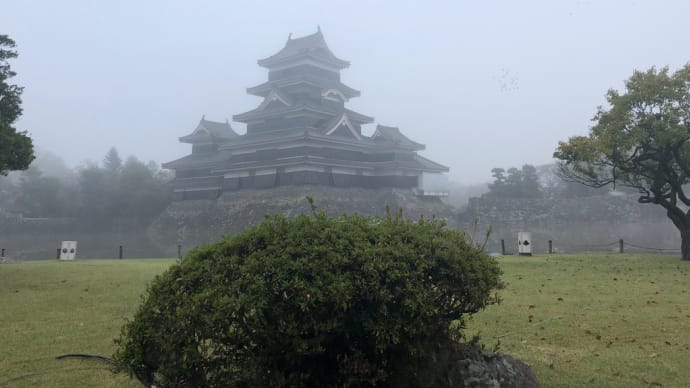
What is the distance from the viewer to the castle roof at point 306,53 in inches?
1592

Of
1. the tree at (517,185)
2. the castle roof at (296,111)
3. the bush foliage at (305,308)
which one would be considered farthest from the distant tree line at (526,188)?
the bush foliage at (305,308)

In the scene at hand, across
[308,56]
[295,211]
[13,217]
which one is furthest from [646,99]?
[13,217]

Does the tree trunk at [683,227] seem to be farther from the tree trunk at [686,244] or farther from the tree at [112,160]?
the tree at [112,160]

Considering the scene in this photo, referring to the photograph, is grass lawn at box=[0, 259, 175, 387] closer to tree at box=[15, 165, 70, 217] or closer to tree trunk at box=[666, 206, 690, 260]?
tree trunk at box=[666, 206, 690, 260]

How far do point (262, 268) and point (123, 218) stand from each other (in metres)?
42.0

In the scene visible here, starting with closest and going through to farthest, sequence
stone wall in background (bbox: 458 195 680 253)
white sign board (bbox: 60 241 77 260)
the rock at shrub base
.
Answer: the rock at shrub base
white sign board (bbox: 60 241 77 260)
stone wall in background (bbox: 458 195 680 253)

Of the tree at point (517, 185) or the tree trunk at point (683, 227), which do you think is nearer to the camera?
the tree trunk at point (683, 227)

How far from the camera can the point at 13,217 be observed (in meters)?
40.3

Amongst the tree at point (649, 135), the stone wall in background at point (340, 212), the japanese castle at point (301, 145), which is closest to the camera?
the tree at point (649, 135)

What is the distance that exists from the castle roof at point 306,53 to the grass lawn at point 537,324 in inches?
1230

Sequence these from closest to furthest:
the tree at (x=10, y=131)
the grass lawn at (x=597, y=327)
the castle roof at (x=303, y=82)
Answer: the grass lawn at (x=597, y=327) < the tree at (x=10, y=131) < the castle roof at (x=303, y=82)

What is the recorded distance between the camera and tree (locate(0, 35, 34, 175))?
11.1 meters

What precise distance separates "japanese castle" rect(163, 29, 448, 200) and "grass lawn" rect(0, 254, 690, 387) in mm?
23682

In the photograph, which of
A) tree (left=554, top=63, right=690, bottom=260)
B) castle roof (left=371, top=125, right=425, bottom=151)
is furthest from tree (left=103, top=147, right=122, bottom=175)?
tree (left=554, top=63, right=690, bottom=260)
